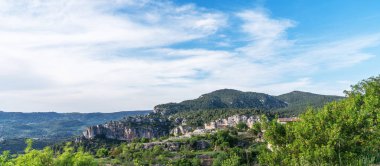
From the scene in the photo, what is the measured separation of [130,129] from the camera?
7244 inches

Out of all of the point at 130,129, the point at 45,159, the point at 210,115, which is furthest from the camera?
the point at 130,129

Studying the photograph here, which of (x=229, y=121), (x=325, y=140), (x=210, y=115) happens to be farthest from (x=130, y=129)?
(x=325, y=140)

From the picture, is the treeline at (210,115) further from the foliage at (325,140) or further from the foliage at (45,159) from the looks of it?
the foliage at (325,140)

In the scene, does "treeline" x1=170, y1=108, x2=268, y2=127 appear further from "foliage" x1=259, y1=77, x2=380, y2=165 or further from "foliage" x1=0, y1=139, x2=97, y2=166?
"foliage" x1=259, y1=77, x2=380, y2=165

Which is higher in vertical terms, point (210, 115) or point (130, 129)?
point (210, 115)

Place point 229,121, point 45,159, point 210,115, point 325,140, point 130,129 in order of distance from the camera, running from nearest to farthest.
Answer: point 325,140
point 45,159
point 229,121
point 210,115
point 130,129

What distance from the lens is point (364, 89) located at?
4475cm

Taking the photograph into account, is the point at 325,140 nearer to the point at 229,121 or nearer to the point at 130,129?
the point at 229,121

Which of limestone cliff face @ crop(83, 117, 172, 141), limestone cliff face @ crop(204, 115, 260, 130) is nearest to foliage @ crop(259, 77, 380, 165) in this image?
limestone cliff face @ crop(204, 115, 260, 130)

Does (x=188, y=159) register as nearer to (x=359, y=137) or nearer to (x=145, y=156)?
(x=145, y=156)

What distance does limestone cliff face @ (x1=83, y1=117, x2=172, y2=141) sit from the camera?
586 ft

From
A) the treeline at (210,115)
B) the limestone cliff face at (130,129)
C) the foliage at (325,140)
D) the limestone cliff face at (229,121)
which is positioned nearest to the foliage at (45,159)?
the foliage at (325,140)

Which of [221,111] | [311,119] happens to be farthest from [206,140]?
[311,119]

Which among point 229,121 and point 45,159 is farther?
point 229,121
